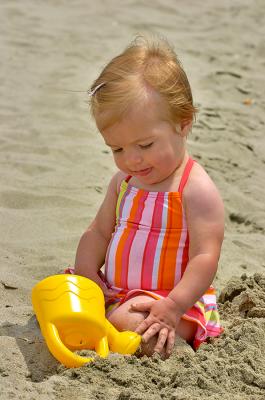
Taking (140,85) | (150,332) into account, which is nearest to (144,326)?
(150,332)

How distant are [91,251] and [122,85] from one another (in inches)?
30.1

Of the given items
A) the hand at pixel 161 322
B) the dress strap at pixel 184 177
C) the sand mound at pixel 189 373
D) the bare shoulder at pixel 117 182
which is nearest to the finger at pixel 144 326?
the hand at pixel 161 322

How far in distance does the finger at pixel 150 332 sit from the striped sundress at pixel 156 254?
175 millimetres

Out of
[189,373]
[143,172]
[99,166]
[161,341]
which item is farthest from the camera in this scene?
[99,166]

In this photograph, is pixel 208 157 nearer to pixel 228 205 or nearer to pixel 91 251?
pixel 228 205

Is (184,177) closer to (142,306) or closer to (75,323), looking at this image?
(142,306)

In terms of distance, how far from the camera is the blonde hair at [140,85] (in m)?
2.86

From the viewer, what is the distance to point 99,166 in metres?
4.95

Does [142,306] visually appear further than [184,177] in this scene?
No

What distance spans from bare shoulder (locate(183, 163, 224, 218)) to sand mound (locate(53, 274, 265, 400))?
1.47 feet

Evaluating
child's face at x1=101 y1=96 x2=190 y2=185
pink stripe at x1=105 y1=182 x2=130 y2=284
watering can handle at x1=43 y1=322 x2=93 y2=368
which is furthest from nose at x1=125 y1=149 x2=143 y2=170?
watering can handle at x1=43 y1=322 x2=93 y2=368

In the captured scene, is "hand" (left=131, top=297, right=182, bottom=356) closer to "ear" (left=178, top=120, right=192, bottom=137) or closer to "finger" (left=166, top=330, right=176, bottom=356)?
"finger" (left=166, top=330, right=176, bottom=356)

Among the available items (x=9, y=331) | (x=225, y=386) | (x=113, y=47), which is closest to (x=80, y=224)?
(x=9, y=331)

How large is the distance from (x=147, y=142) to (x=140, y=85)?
211 millimetres
